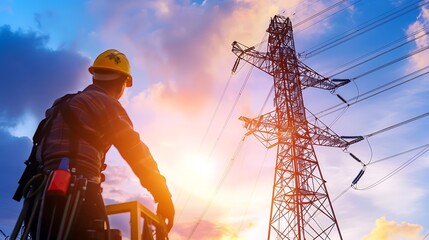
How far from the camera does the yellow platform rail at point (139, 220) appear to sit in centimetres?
287

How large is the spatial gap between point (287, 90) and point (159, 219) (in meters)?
22.3

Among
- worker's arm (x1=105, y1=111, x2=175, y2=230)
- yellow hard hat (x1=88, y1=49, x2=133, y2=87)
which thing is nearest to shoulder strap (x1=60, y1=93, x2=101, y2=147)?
worker's arm (x1=105, y1=111, x2=175, y2=230)

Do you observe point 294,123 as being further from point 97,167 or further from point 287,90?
point 97,167

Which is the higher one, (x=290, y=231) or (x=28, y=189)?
(x=290, y=231)

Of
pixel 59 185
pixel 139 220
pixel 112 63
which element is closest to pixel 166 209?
pixel 139 220

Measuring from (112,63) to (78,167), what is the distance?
1.11 metres

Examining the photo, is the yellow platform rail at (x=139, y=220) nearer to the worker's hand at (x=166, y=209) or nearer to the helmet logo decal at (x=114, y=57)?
the worker's hand at (x=166, y=209)

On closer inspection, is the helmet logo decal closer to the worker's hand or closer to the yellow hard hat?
the yellow hard hat

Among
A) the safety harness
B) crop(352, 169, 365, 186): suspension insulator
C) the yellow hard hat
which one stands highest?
crop(352, 169, 365, 186): suspension insulator

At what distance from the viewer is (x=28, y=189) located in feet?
9.11

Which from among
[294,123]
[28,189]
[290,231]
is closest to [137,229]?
[28,189]

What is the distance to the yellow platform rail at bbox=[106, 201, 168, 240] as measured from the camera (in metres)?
2.87

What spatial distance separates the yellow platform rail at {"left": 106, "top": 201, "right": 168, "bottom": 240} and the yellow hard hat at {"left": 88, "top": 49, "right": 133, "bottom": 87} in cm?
121

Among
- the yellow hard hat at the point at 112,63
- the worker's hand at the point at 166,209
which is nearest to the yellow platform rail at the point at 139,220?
the worker's hand at the point at 166,209
